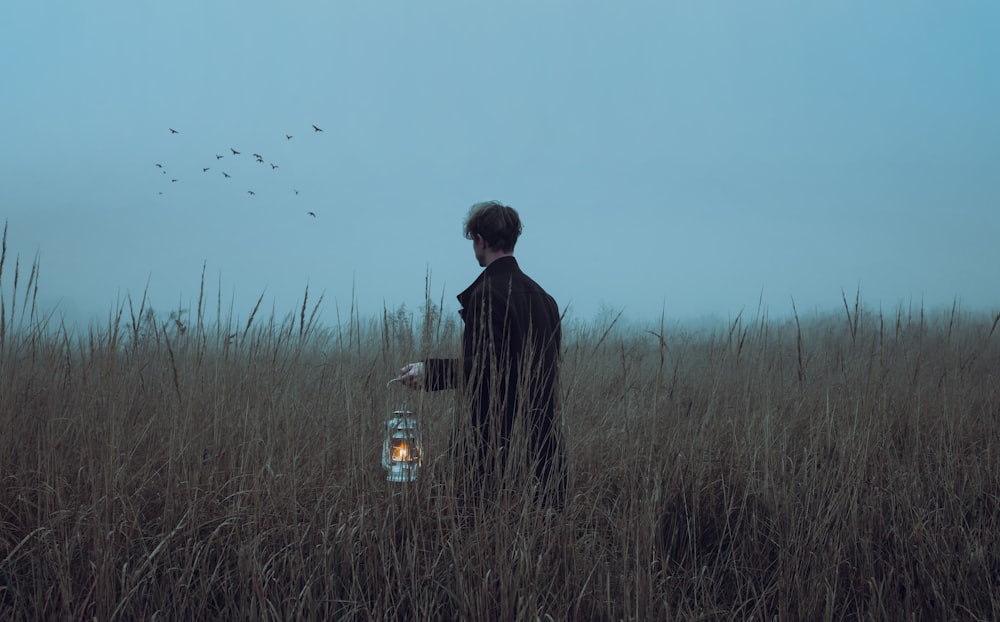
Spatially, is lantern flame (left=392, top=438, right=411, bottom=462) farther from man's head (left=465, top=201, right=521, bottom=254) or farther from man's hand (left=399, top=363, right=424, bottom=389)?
man's head (left=465, top=201, right=521, bottom=254)

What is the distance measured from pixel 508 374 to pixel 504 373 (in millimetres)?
326

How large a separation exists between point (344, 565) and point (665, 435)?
1605 millimetres

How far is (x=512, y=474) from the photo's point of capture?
2.22 m

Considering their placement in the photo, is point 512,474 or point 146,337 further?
point 146,337

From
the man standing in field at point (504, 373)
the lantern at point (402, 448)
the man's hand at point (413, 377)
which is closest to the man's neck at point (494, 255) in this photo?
the man standing in field at point (504, 373)

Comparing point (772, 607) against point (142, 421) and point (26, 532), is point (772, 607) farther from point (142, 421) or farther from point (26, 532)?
point (142, 421)

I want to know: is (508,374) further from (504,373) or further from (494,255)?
(494,255)

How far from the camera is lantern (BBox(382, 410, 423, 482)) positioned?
221 cm

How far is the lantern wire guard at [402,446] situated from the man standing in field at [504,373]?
0.39ft

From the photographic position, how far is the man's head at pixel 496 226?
8.89ft

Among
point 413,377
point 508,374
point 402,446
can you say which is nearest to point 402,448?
point 402,446

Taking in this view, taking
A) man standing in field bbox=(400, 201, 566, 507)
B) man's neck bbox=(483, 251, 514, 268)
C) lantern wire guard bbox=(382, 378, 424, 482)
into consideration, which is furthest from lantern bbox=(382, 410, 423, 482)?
man's neck bbox=(483, 251, 514, 268)

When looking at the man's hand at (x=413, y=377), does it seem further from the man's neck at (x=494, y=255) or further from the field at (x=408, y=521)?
the man's neck at (x=494, y=255)

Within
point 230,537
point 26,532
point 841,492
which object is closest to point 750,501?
point 841,492
